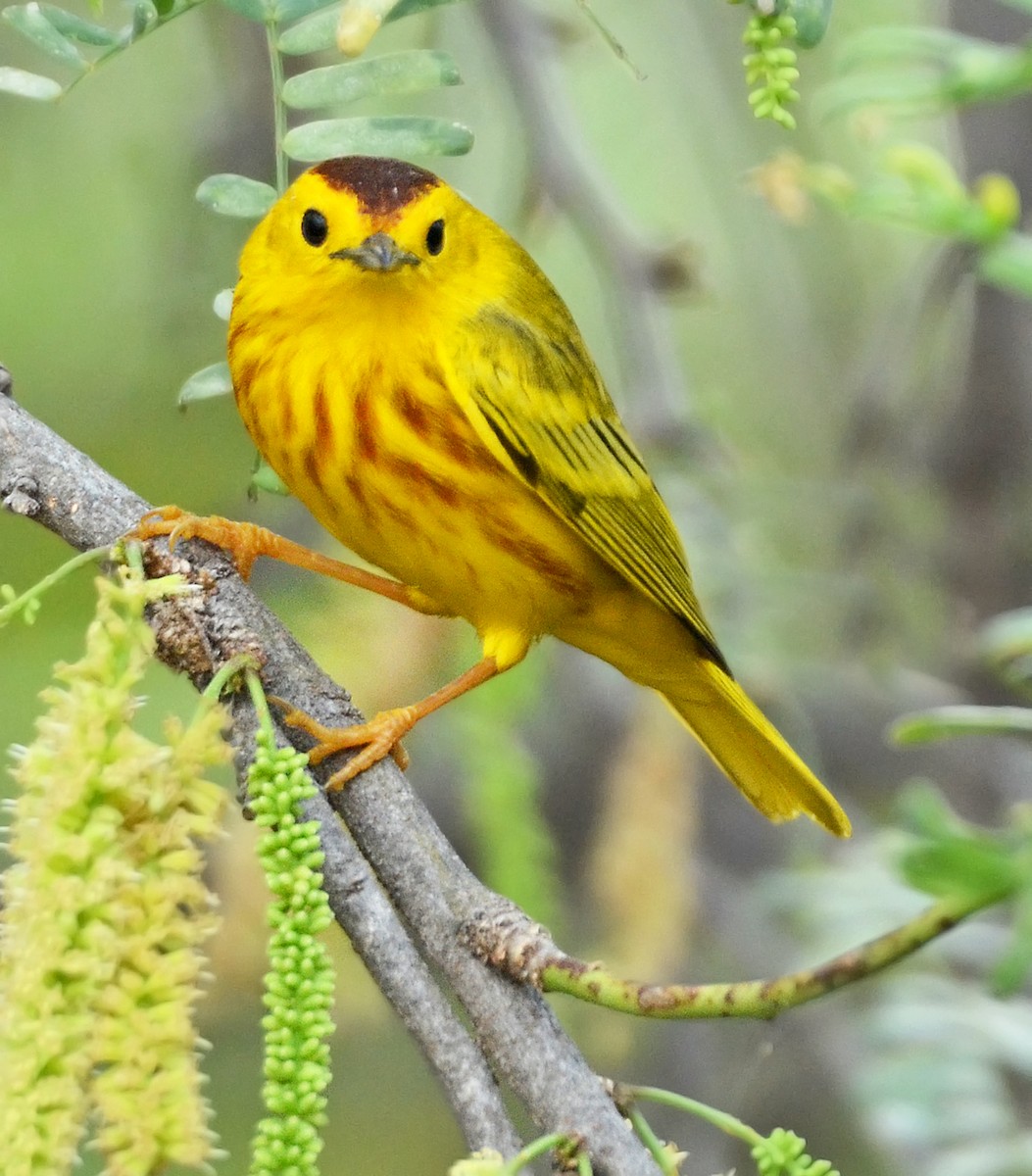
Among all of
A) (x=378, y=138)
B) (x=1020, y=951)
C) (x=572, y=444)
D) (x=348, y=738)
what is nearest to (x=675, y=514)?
(x=572, y=444)

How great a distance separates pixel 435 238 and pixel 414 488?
1.45 feet

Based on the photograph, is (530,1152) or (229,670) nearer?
(530,1152)

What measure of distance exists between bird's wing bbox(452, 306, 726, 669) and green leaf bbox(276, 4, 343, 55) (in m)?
0.63

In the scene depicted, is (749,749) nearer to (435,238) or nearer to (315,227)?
(435,238)

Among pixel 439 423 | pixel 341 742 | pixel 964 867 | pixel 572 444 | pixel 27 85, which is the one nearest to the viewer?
pixel 964 867

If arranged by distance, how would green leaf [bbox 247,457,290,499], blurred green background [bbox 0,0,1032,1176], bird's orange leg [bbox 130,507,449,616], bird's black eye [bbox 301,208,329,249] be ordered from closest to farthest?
bird's orange leg [bbox 130,507,449,616], green leaf [bbox 247,457,290,499], bird's black eye [bbox 301,208,329,249], blurred green background [bbox 0,0,1032,1176]

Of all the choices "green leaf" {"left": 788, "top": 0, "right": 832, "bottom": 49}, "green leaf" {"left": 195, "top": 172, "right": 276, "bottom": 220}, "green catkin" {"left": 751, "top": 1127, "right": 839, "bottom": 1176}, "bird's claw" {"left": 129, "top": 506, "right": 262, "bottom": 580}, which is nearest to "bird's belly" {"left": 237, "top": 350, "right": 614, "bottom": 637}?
"bird's claw" {"left": 129, "top": 506, "right": 262, "bottom": 580}

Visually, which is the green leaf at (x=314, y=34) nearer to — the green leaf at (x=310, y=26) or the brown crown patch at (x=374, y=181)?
the green leaf at (x=310, y=26)

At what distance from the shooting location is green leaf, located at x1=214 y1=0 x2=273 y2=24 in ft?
7.75

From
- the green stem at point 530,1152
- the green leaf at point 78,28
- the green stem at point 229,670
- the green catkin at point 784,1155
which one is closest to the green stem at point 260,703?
the green stem at point 229,670

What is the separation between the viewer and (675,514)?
3967mm

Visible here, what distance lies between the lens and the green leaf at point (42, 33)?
221 cm

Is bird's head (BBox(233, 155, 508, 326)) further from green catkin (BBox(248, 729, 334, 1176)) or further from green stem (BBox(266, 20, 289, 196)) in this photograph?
green catkin (BBox(248, 729, 334, 1176))

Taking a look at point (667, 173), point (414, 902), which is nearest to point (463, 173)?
point (667, 173)
